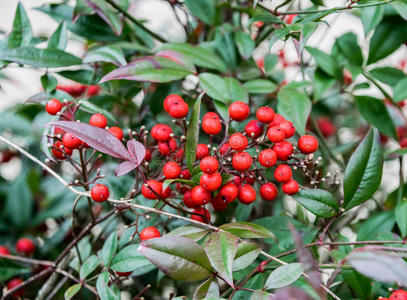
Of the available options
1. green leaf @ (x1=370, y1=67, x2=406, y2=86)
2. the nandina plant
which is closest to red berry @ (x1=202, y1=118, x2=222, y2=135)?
the nandina plant

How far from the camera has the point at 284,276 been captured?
0.43m

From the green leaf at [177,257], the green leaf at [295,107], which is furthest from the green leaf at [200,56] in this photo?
the green leaf at [177,257]

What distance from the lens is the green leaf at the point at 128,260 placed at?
1.65ft

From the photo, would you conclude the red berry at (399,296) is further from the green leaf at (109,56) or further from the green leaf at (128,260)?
the green leaf at (109,56)

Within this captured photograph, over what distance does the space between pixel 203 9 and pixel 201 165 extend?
13.8 inches

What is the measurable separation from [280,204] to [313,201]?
31 centimetres

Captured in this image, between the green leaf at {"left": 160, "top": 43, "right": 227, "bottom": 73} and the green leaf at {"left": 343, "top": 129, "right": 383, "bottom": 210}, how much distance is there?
256 mm

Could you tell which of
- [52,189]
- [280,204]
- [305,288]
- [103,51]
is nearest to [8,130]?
[52,189]

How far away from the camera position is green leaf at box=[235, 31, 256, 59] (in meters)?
0.66

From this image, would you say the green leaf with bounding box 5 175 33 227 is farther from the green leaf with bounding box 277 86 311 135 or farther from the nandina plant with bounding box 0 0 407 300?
the green leaf with bounding box 277 86 311 135

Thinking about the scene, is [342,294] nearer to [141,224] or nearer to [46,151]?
[141,224]

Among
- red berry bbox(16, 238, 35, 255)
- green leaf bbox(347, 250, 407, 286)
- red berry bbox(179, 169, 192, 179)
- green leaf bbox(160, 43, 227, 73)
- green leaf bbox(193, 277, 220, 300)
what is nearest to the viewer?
green leaf bbox(347, 250, 407, 286)

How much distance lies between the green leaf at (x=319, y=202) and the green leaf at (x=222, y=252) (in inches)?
4.7

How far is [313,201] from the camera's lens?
516 millimetres
